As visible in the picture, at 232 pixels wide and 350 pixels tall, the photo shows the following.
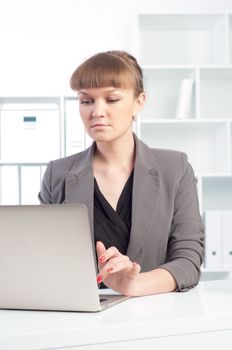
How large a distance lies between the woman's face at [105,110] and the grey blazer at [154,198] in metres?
0.16

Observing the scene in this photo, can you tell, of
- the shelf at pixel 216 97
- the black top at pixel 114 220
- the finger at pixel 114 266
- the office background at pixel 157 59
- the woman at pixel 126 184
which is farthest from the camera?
the shelf at pixel 216 97

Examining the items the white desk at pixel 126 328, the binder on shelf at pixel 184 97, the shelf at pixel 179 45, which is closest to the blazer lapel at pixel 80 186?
the white desk at pixel 126 328

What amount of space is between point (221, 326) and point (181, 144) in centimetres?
271

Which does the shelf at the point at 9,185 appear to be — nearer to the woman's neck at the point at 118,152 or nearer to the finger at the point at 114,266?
the woman's neck at the point at 118,152

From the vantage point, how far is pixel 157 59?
3801mm

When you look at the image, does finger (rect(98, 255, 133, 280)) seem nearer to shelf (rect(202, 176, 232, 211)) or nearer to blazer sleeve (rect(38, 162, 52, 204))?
blazer sleeve (rect(38, 162, 52, 204))

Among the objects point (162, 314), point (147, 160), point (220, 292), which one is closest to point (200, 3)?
point (147, 160)

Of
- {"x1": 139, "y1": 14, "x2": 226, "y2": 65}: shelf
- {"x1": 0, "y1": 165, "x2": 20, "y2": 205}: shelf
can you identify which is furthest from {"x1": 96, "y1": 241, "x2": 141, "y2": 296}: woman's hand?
{"x1": 139, "y1": 14, "x2": 226, "y2": 65}: shelf

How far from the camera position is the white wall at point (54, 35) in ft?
12.2

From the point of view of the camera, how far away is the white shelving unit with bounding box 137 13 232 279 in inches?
146

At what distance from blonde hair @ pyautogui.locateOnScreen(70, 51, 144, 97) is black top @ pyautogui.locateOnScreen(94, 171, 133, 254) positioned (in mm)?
304

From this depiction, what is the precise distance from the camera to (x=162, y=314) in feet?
3.73

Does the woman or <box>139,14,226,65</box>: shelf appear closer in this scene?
the woman

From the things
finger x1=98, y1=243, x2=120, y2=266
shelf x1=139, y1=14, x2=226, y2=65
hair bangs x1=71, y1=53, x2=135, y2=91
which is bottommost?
finger x1=98, y1=243, x2=120, y2=266
